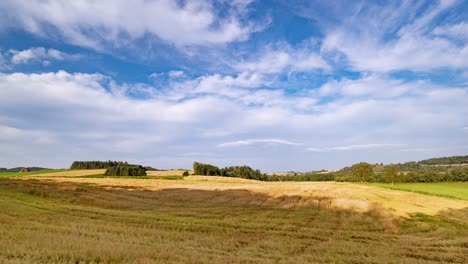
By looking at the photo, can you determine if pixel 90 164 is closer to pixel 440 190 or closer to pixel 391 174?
pixel 391 174

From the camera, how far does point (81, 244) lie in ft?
32.0

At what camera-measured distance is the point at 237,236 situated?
633 inches

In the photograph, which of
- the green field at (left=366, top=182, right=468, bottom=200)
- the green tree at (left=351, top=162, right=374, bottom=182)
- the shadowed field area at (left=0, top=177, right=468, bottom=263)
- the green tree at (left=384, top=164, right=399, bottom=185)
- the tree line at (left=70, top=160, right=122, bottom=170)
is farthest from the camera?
the tree line at (left=70, top=160, right=122, bottom=170)

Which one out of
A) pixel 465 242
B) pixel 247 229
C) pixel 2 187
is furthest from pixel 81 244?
pixel 2 187

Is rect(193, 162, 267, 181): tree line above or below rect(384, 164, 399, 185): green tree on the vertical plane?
above

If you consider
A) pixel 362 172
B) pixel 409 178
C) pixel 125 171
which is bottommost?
pixel 409 178

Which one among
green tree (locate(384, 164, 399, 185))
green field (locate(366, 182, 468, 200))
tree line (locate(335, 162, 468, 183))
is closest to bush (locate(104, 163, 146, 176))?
tree line (locate(335, 162, 468, 183))

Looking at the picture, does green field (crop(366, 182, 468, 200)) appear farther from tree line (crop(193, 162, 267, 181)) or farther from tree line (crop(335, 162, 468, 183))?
tree line (crop(193, 162, 267, 181))

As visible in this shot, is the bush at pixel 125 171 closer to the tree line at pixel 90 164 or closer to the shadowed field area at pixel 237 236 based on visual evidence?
the tree line at pixel 90 164

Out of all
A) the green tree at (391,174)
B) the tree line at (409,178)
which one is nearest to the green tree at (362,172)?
the tree line at (409,178)

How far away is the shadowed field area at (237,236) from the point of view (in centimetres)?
941

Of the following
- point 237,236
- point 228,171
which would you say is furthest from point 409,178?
point 237,236

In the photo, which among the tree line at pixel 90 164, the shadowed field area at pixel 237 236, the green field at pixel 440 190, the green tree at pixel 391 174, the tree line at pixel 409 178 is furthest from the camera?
the tree line at pixel 90 164

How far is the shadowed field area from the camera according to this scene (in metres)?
9.41
